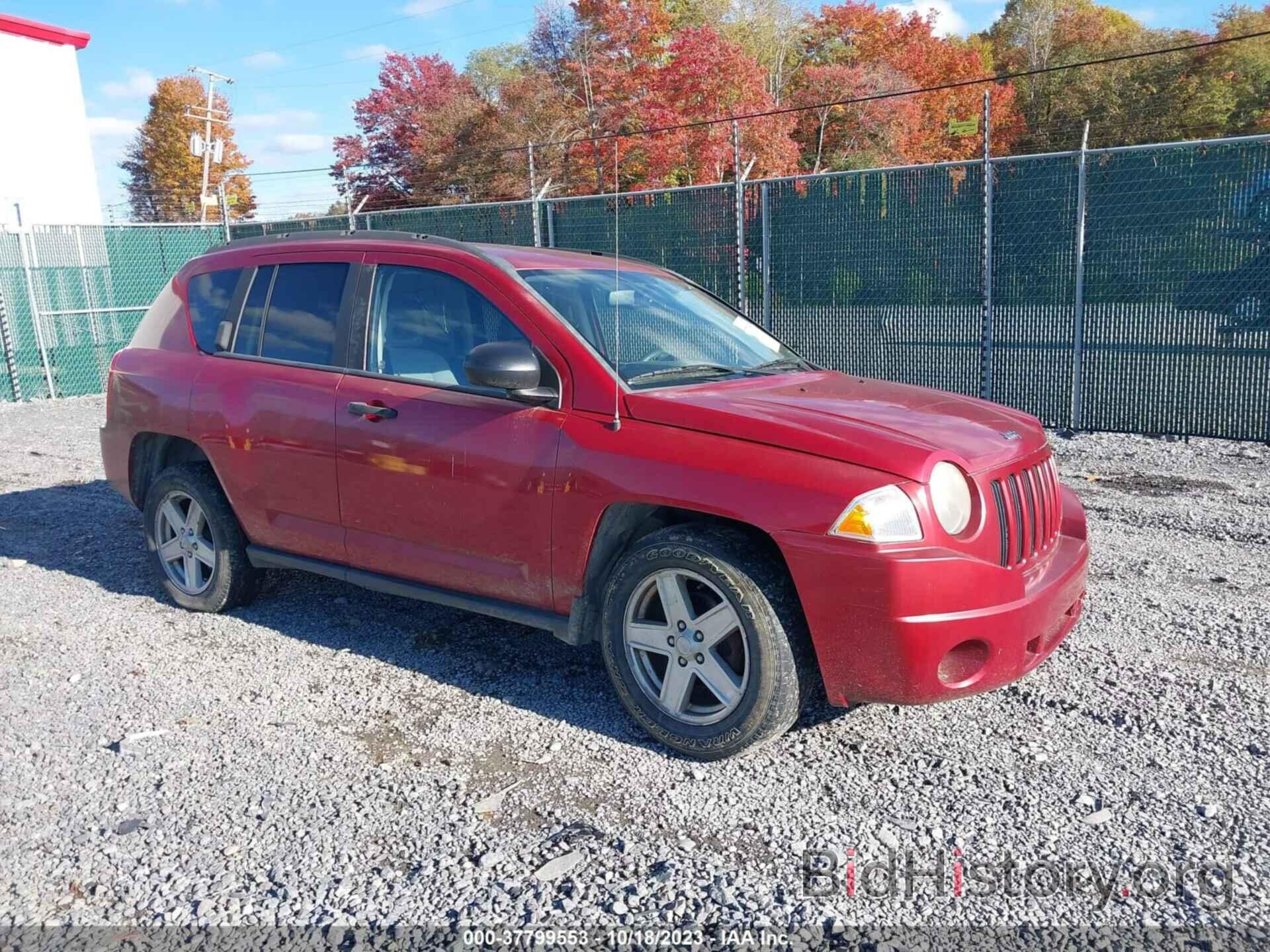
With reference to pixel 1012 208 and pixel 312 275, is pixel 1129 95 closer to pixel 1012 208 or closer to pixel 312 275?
pixel 1012 208

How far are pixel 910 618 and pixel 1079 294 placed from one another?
733 cm

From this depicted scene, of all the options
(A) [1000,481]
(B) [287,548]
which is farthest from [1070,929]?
(B) [287,548]

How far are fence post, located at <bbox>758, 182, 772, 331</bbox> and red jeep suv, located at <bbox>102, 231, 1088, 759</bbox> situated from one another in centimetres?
636

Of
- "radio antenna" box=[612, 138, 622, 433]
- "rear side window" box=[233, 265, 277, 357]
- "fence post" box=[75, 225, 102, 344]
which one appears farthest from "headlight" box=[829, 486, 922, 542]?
"fence post" box=[75, 225, 102, 344]

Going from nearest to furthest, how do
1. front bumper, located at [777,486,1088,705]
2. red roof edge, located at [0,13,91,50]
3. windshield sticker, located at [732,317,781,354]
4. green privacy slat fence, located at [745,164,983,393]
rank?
front bumper, located at [777,486,1088,705], windshield sticker, located at [732,317,781,354], green privacy slat fence, located at [745,164,983,393], red roof edge, located at [0,13,91,50]

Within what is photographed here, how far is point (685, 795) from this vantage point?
11.7 feet

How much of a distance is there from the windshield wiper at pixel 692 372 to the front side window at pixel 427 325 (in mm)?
553

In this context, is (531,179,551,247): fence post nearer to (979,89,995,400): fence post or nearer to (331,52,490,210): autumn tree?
(979,89,995,400): fence post

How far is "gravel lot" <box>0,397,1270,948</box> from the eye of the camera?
296 centimetres

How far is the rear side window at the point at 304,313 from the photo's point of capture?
4.93 metres

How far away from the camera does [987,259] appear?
10.1 metres

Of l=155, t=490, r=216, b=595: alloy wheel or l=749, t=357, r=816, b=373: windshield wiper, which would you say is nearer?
l=749, t=357, r=816, b=373: windshield wiper

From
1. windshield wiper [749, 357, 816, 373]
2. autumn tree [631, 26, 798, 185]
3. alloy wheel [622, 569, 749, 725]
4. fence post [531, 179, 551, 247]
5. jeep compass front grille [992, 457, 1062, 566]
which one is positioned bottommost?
alloy wheel [622, 569, 749, 725]

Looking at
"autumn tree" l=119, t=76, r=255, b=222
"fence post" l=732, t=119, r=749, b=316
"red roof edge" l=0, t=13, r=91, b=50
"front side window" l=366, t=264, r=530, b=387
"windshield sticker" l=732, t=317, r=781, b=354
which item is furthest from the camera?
"autumn tree" l=119, t=76, r=255, b=222
